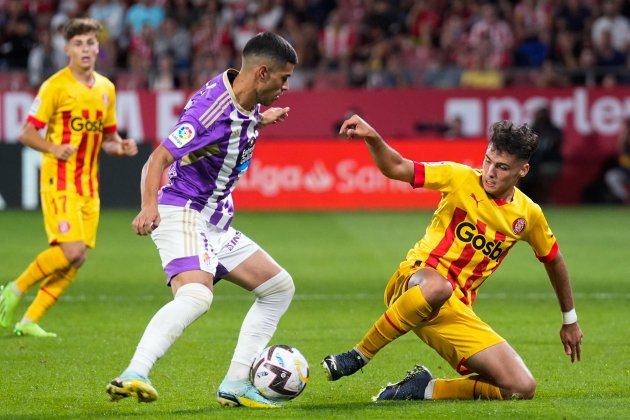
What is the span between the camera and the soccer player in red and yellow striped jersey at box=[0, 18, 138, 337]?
351 inches

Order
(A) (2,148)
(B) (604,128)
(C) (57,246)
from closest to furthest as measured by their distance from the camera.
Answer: (C) (57,246), (A) (2,148), (B) (604,128)

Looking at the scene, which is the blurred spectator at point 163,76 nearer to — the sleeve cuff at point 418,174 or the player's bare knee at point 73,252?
the player's bare knee at point 73,252

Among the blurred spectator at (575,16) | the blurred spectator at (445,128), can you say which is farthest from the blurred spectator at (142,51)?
the blurred spectator at (575,16)

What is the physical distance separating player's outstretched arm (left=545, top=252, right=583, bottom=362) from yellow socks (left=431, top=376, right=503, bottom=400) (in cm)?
53

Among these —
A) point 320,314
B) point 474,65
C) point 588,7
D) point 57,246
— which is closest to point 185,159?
point 57,246

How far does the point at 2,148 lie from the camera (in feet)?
62.5

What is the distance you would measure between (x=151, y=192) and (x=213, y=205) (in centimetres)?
65

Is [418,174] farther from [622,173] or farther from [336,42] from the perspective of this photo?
[336,42]

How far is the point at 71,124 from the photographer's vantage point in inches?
359

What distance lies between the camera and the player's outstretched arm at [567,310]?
6723 mm

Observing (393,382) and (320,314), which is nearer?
(393,382)

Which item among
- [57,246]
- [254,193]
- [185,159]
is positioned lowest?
[254,193]

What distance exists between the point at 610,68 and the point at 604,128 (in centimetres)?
116

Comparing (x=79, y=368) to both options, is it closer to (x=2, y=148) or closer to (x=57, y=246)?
(x=57, y=246)
